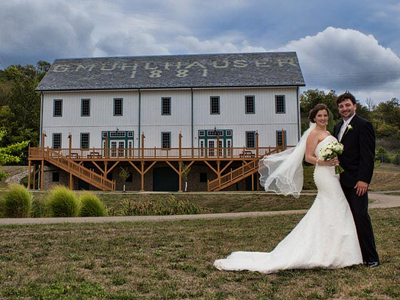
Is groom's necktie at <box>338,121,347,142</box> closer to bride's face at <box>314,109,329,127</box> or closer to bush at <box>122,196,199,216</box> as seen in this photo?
bride's face at <box>314,109,329,127</box>

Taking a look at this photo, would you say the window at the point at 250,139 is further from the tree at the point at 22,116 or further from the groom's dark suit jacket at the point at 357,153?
the groom's dark suit jacket at the point at 357,153

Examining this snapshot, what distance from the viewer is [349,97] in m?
5.96

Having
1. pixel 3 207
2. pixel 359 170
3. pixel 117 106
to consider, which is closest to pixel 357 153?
pixel 359 170

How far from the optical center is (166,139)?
3419 cm

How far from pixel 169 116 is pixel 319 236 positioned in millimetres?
29329

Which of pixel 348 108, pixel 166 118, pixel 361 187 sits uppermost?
pixel 166 118

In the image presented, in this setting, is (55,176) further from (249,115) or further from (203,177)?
(249,115)

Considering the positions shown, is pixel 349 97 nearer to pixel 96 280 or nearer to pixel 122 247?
pixel 96 280

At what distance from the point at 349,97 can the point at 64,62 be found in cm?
3789

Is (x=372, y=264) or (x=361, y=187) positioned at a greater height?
(x=361, y=187)

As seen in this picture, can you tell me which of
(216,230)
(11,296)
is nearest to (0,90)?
(216,230)

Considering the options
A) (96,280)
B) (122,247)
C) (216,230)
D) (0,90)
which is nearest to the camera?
(96,280)

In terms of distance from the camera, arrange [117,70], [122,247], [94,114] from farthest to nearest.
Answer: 1. [117,70]
2. [94,114]
3. [122,247]

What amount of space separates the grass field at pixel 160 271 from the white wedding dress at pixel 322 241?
0.15 meters
